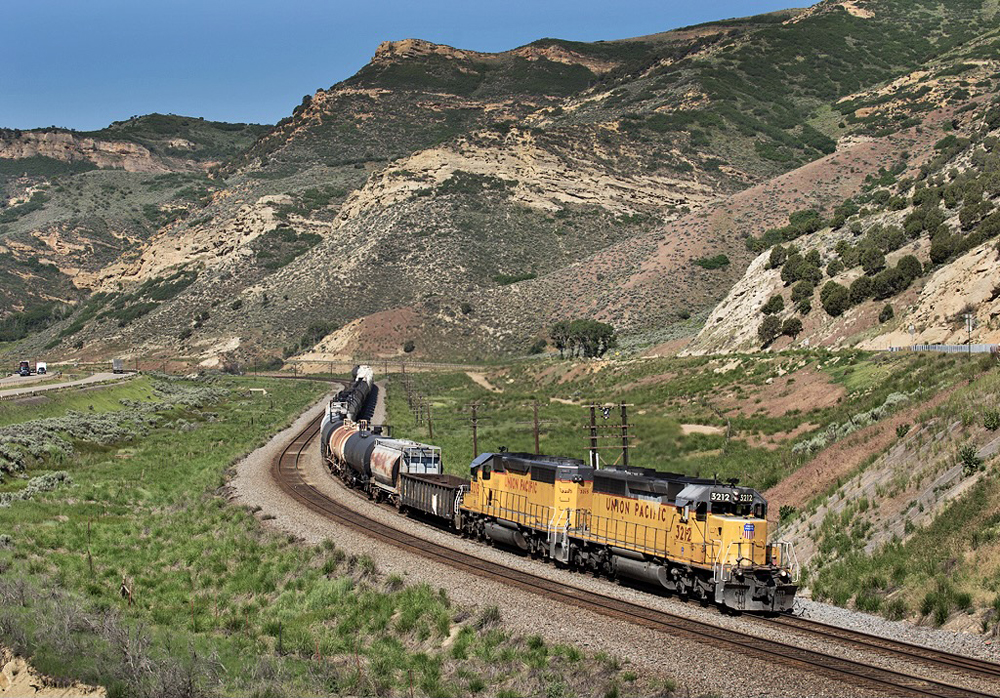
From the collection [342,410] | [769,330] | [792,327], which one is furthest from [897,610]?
[769,330]

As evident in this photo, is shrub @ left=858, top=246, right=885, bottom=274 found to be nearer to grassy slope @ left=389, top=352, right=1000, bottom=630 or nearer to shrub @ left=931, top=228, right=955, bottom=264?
shrub @ left=931, top=228, right=955, bottom=264

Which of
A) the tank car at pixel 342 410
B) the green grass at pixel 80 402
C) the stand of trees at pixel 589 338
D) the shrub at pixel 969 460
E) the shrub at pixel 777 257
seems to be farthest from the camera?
the stand of trees at pixel 589 338

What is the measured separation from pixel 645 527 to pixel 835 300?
4628 cm

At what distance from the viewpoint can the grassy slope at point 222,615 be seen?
17141 mm

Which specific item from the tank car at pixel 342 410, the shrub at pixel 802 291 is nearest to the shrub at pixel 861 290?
the shrub at pixel 802 291

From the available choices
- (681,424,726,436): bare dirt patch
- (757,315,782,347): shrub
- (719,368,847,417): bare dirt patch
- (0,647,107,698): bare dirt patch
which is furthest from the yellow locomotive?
(757,315,782,347): shrub

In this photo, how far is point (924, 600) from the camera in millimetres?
20297

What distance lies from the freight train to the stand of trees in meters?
70.0

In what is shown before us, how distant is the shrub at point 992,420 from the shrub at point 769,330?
45726 mm

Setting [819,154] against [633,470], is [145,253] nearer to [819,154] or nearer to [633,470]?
[819,154]

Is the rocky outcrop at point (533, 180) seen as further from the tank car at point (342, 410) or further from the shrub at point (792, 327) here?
the shrub at point (792, 327)

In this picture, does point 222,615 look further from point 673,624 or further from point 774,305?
point 774,305

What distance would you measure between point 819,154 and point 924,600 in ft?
548

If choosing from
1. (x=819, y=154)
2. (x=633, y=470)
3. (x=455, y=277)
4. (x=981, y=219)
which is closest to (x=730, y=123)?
(x=819, y=154)
